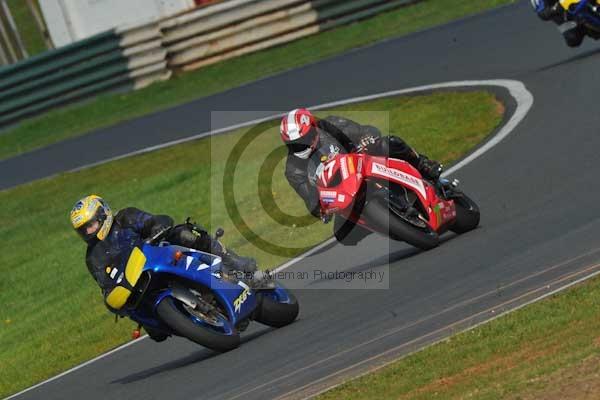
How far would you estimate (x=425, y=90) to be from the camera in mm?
17797

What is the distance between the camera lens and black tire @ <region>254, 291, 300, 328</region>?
9.50 meters

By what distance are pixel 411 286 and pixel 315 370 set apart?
5.84ft

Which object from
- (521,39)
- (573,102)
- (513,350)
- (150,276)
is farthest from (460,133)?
(513,350)

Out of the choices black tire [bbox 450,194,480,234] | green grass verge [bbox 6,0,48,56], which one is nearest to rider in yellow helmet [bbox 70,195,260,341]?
black tire [bbox 450,194,480,234]

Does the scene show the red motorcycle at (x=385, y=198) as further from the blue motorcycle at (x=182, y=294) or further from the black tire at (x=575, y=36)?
the black tire at (x=575, y=36)

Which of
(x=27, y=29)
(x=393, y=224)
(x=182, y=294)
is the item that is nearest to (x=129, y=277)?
(x=182, y=294)

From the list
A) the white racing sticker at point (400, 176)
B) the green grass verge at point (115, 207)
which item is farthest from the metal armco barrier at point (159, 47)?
the white racing sticker at point (400, 176)

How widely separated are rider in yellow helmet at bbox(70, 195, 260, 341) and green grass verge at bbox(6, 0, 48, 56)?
101ft

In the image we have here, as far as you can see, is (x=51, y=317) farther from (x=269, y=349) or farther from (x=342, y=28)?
(x=342, y=28)

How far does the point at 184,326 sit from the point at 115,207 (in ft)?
28.3

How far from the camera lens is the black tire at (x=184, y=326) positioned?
28.6 feet

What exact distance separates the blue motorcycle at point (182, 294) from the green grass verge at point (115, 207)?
2298 millimetres

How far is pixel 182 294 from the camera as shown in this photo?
352 inches

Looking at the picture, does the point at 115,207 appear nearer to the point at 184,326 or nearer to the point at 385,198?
the point at 385,198
